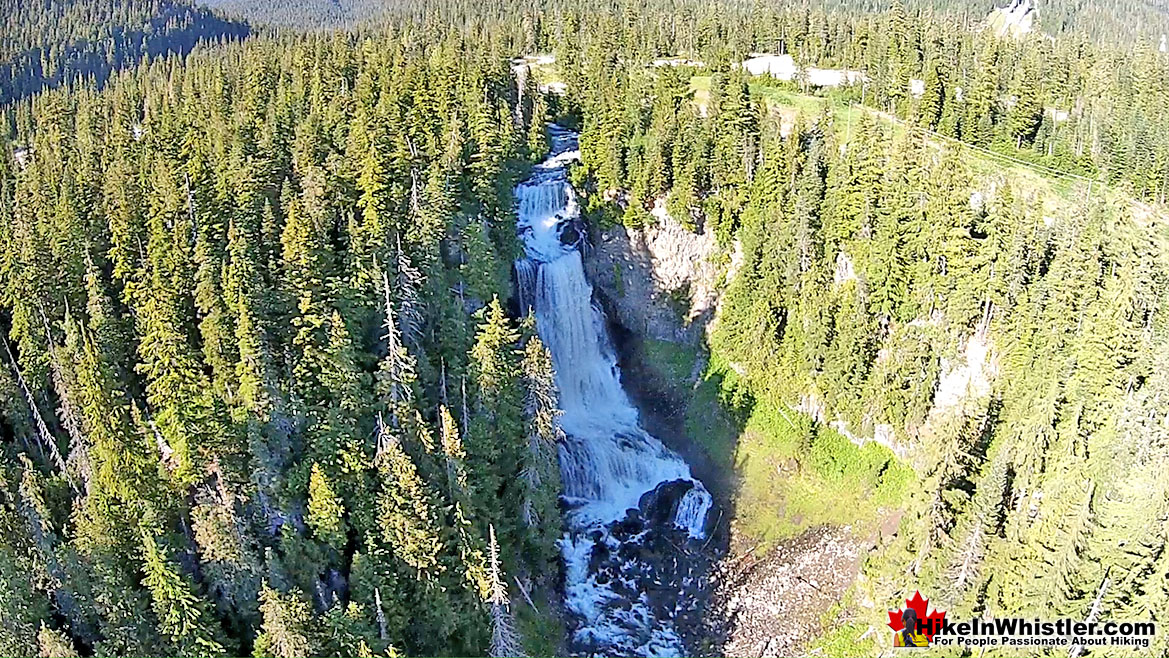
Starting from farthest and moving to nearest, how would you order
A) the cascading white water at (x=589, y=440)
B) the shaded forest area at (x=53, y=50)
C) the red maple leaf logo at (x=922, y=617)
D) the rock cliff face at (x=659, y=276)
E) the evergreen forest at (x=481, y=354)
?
1. the shaded forest area at (x=53, y=50)
2. the rock cliff face at (x=659, y=276)
3. the cascading white water at (x=589, y=440)
4. the red maple leaf logo at (x=922, y=617)
5. the evergreen forest at (x=481, y=354)

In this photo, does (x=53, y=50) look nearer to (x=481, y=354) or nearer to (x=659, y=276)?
(x=659, y=276)

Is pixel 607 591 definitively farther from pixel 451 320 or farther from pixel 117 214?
pixel 117 214

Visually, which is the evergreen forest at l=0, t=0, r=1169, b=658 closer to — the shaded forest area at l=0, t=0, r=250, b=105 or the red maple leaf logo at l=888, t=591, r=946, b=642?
the red maple leaf logo at l=888, t=591, r=946, b=642

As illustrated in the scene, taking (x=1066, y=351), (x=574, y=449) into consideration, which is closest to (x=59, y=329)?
(x=574, y=449)

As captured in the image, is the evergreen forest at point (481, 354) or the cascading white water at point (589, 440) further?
the cascading white water at point (589, 440)

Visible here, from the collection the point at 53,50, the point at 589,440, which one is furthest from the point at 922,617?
the point at 53,50

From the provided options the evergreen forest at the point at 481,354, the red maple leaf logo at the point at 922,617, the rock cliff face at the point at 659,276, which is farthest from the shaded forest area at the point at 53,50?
the red maple leaf logo at the point at 922,617

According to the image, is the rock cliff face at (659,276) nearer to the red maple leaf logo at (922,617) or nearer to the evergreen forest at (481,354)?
the evergreen forest at (481,354)
